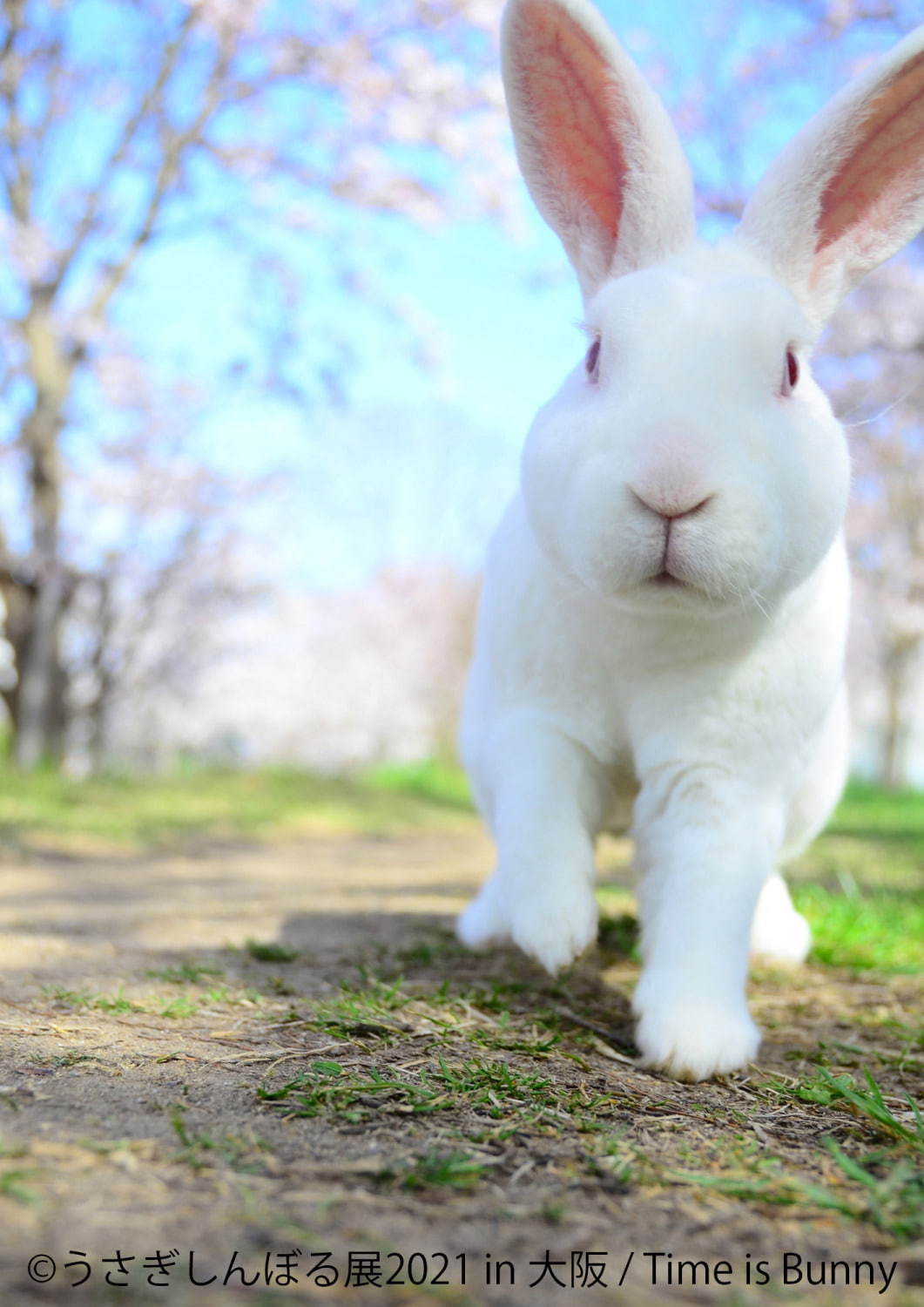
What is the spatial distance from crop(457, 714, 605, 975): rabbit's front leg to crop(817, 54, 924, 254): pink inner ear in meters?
1.12

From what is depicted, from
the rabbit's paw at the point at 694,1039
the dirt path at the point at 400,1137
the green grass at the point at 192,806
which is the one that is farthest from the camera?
the green grass at the point at 192,806

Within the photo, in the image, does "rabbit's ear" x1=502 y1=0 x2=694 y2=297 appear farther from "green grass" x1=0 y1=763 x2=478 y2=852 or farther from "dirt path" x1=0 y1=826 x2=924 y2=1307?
"green grass" x1=0 y1=763 x2=478 y2=852

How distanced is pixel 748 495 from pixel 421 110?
915 cm

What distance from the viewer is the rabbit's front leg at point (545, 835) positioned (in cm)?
187

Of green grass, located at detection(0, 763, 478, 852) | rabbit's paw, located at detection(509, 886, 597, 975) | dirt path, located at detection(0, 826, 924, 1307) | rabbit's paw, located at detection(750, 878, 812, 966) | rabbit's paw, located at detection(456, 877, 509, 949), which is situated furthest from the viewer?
green grass, located at detection(0, 763, 478, 852)

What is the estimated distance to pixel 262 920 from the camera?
3123 millimetres

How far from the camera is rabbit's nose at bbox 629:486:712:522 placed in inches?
63.5

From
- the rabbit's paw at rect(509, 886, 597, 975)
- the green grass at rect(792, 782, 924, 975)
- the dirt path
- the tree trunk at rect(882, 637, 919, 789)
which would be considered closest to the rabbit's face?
the rabbit's paw at rect(509, 886, 597, 975)

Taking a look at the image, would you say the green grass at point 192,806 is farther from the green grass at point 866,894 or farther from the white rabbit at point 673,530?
the white rabbit at point 673,530

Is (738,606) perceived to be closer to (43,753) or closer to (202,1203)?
(202,1203)

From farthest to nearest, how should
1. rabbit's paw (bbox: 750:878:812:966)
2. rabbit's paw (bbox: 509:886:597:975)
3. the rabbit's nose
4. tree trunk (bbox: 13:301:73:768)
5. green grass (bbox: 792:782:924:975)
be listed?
tree trunk (bbox: 13:301:73:768), green grass (bbox: 792:782:924:975), rabbit's paw (bbox: 750:878:812:966), rabbit's paw (bbox: 509:886:597:975), the rabbit's nose

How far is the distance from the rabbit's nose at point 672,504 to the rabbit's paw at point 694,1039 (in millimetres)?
816

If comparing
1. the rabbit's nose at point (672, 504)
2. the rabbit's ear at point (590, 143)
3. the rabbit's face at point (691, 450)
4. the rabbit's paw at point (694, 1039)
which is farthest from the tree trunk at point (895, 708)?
the rabbit's nose at point (672, 504)

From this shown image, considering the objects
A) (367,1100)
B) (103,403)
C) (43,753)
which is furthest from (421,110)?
(367,1100)
